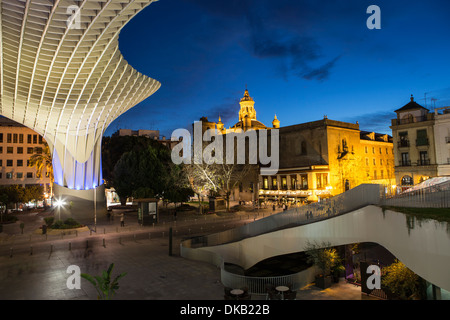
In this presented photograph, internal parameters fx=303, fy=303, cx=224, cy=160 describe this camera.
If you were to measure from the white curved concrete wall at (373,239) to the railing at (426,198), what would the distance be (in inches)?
36.6

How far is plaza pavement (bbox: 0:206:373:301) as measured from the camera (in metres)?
12.3

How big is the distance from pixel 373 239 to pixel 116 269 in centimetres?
1246

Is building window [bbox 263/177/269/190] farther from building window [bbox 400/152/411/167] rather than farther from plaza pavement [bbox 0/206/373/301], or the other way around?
plaza pavement [bbox 0/206/373/301]

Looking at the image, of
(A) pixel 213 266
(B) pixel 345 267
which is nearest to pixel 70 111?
(A) pixel 213 266

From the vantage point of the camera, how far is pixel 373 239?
12.8 metres

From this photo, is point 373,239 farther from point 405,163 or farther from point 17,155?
point 17,155

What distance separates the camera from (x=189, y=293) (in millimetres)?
12172

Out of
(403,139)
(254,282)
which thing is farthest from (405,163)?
(254,282)

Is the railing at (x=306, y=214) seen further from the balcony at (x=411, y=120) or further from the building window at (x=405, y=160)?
the building window at (x=405, y=160)

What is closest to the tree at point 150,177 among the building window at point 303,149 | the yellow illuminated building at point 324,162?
the yellow illuminated building at point 324,162

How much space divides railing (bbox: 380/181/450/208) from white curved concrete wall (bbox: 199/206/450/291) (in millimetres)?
929

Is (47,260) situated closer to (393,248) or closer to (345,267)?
(345,267)

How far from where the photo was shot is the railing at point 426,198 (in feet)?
38.8

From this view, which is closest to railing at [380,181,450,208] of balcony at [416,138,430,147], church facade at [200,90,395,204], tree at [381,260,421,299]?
tree at [381,260,421,299]
